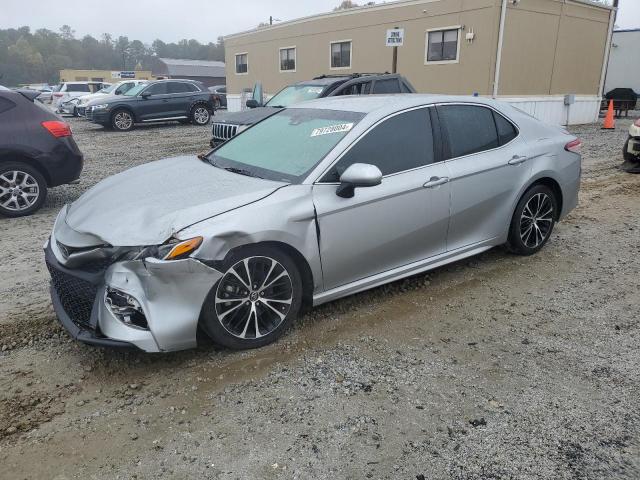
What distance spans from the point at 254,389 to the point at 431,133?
247 cm

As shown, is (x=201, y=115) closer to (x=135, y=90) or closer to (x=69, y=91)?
(x=135, y=90)

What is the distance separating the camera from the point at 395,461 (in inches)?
97.3

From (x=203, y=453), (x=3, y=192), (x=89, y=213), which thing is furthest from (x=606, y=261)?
(x=3, y=192)

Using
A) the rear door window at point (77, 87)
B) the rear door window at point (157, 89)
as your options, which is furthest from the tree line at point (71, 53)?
the rear door window at point (157, 89)

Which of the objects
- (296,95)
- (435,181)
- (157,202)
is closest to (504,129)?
(435,181)

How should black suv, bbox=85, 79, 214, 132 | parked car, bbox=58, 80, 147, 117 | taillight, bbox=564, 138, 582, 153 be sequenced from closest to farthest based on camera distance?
taillight, bbox=564, 138, 582, 153, black suv, bbox=85, 79, 214, 132, parked car, bbox=58, 80, 147, 117

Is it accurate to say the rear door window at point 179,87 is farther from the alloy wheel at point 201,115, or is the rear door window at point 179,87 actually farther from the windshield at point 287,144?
the windshield at point 287,144

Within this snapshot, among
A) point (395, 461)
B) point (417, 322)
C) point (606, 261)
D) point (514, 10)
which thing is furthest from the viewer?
point (514, 10)

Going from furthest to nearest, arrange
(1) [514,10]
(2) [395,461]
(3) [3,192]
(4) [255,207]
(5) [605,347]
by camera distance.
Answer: (1) [514,10]
(3) [3,192]
(5) [605,347]
(4) [255,207]
(2) [395,461]

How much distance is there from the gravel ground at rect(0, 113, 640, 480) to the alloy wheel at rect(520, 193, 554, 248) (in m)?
0.63

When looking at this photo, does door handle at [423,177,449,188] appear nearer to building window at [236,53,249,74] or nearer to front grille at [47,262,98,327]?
front grille at [47,262,98,327]

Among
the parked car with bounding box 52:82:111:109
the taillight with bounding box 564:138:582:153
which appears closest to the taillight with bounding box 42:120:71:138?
the taillight with bounding box 564:138:582:153

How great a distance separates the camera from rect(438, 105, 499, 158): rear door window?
430 centimetres

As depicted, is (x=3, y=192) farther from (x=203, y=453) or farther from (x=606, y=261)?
(x=606, y=261)
